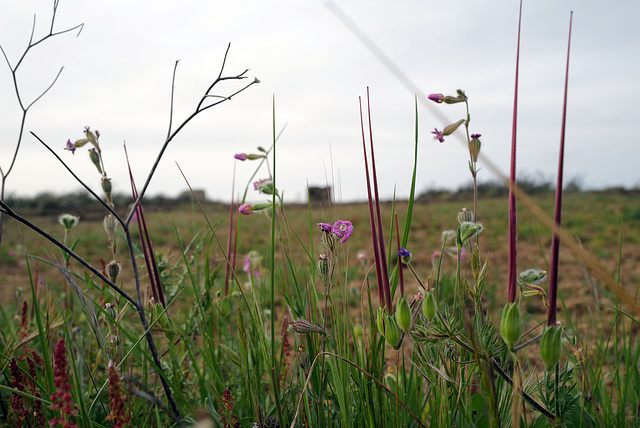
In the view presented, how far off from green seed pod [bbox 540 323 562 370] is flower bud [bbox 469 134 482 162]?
1.15 feet

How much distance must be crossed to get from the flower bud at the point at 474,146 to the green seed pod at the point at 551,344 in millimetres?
351

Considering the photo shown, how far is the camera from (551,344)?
421mm

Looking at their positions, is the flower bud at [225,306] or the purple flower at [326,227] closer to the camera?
the purple flower at [326,227]


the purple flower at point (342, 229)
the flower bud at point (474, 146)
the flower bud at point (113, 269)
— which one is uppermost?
the flower bud at point (474, 146)

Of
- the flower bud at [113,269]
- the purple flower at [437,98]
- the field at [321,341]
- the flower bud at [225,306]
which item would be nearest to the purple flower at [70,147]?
the field at [321,341]

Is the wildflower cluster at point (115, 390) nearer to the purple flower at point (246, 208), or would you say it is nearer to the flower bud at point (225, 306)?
the purple flower at point (246, 208)

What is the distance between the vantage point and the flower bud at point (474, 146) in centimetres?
71

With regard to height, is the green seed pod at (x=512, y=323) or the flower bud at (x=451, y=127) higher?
the flower bud at (x=451, y=127)

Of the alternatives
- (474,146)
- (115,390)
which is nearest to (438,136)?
(474,146)

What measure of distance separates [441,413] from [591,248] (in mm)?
3806

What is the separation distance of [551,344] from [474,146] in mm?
377

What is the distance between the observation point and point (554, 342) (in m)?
0.42

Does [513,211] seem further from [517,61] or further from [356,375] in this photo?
[356,375]

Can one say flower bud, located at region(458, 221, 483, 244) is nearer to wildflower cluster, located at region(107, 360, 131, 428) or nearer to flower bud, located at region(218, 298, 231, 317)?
wildflower cluster, located at region(107, 360, 131, 428)
